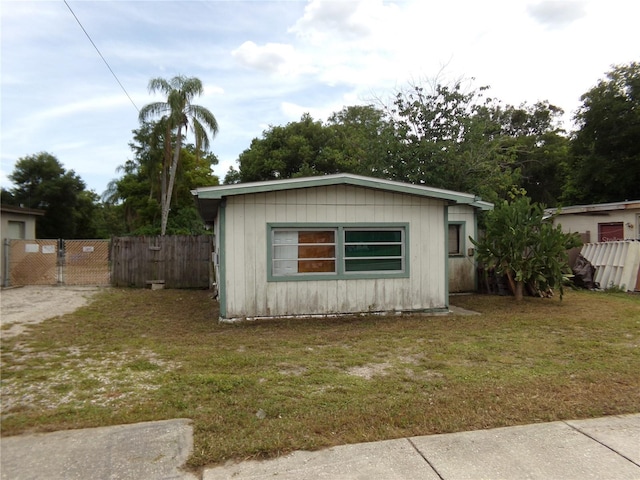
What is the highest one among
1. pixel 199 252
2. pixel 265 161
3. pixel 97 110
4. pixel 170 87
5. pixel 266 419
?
pixel 170 87

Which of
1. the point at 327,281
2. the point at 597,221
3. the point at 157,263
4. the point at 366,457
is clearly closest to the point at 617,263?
the point at 597,221

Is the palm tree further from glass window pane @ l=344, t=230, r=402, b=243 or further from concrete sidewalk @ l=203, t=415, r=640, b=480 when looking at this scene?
concrete sidewalk @ l=203, t=415, r=640, b=480

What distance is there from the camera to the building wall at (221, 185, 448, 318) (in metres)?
7.87

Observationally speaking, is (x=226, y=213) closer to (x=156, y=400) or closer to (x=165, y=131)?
(x=156, y=400)

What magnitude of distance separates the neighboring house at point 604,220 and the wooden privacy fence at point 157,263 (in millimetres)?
11333

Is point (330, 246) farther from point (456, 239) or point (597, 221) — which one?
point (597, 221)

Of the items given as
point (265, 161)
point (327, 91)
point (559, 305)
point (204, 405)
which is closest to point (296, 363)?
point (204, 405)

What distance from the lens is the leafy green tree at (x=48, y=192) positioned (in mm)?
33188

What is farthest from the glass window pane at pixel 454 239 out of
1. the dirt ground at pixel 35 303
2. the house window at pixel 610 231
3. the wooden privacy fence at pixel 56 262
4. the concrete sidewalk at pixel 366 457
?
the wooden privacy fence at pixel 56 262

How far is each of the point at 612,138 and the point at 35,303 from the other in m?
27.9

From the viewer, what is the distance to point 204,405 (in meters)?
3.92

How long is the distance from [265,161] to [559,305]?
20.0 meters

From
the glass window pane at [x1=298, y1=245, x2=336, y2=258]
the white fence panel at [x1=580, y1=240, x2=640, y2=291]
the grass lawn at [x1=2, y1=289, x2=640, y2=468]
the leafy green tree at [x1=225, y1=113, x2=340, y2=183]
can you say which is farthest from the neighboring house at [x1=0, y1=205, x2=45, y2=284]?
the white fence panel at [x1=580, y1=240, x2=640, y2=291]

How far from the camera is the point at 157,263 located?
14297mm
